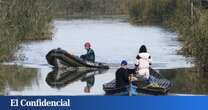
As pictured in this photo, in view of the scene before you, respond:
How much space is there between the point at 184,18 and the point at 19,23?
29.5ft

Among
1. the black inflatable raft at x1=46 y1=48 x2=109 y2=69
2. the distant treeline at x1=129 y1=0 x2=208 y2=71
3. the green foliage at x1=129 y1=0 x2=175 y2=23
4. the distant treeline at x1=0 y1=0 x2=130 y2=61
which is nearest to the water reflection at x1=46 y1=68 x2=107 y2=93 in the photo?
the black inflatable raft at x1=46 y1=48 x2=109 y2=69

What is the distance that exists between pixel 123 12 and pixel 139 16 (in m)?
27.4

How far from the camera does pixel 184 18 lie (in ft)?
116

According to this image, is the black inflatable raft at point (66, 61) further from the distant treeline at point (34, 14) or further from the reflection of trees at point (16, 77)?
the distant treeline at point (34, 14)

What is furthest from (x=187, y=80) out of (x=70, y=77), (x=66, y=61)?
(x=66, y=61)

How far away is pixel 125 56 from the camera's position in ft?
120

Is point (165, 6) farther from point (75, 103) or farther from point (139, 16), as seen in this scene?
point (75, 103)

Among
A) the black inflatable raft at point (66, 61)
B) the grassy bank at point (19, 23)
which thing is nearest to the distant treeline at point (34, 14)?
the grassy bank at point (19, 23)

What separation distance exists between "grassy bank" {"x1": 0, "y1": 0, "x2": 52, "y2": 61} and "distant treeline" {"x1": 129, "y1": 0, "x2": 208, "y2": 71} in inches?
280

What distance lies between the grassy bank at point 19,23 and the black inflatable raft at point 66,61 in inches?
63.7

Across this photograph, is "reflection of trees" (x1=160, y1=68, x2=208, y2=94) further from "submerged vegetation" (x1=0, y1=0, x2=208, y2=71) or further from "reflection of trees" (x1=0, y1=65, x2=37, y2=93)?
"reflection of trees" (x1=0, y1=65, x2=37, y2=93)

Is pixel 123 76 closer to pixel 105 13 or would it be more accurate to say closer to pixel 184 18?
pixel 184 18

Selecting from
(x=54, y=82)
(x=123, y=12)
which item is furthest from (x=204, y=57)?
(x=123, y=12)

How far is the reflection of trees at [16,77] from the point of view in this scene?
23.0m
